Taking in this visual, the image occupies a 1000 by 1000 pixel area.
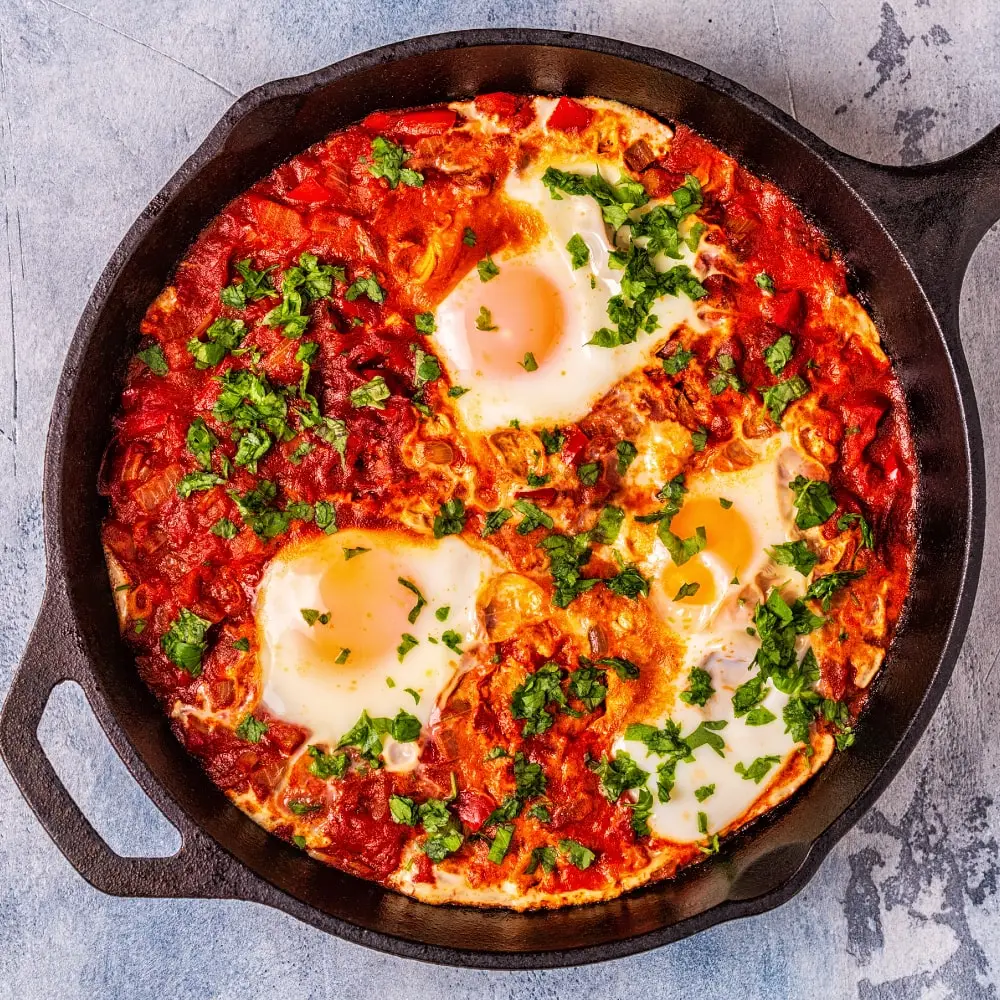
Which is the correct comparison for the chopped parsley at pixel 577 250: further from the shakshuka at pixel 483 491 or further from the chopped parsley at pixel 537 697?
the chopped parsley at pixel 537 697

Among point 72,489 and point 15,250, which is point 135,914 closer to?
point 72,489

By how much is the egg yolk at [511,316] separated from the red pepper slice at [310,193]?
861 mm

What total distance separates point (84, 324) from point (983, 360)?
4.24 m

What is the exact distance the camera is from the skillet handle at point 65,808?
4133 mm

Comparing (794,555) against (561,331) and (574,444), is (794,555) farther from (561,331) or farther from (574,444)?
(561,331)

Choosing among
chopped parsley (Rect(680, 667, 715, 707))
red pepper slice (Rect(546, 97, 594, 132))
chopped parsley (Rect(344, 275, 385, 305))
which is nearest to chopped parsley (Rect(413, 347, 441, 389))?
chopped parsley (Rect(344, 275, 385, 305))

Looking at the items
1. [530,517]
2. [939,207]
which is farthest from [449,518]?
[939,207]

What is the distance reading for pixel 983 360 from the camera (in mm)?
5020

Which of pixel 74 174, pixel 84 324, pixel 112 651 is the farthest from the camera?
pixel 74 174

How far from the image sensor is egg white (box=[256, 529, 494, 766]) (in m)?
4.54

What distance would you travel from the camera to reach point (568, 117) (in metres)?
4.68

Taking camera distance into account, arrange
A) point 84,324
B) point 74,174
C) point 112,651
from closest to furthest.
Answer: point 84,324 → point 112,651 → point 74,174

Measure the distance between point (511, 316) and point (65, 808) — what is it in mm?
2862

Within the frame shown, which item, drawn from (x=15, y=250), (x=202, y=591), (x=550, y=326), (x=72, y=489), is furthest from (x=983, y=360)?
(x=15, y=250)
